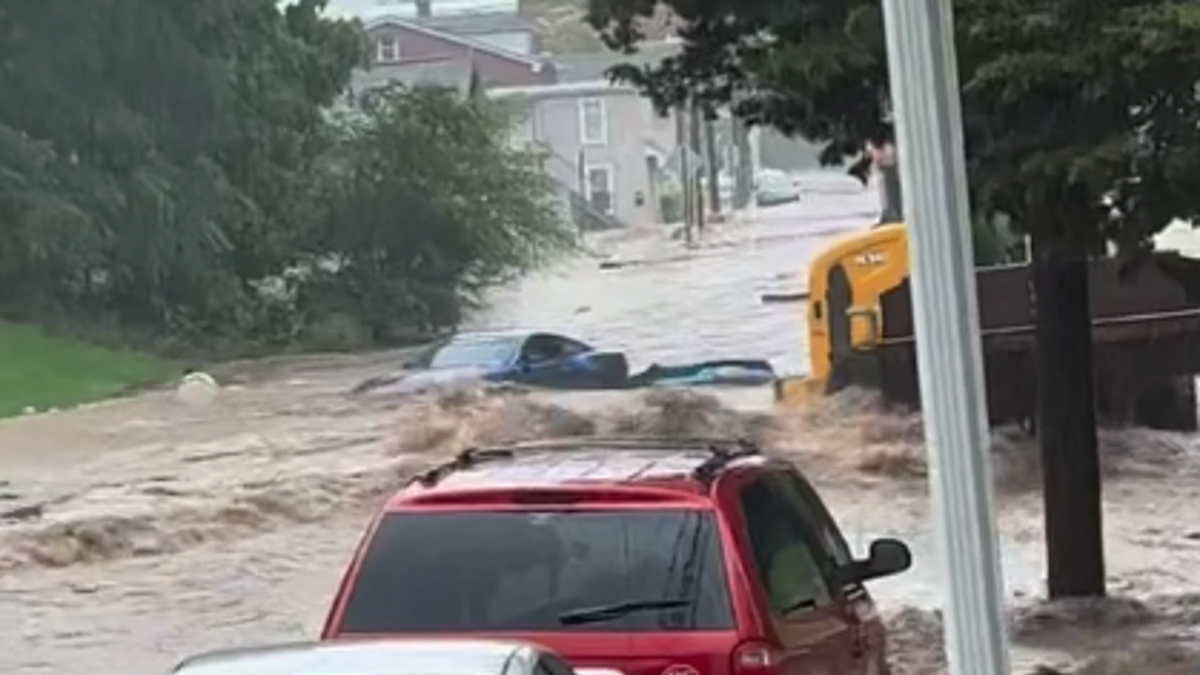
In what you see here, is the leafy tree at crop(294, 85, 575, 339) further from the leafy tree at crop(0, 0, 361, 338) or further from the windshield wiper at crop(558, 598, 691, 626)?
the windshield wiper at crop(558, 598, 691, 626)

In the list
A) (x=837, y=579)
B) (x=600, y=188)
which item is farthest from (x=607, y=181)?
(x=837, y=579)

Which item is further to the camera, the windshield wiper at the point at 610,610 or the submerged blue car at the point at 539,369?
the submerged blue car at the point at 539,369

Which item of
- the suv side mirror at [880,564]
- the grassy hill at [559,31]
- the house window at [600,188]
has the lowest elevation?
the suv side mirror at [880,564]

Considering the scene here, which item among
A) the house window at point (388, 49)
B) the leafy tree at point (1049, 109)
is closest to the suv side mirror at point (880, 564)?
the leafy tree at point (1049, 109)

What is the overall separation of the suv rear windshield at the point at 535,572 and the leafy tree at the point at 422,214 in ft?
117

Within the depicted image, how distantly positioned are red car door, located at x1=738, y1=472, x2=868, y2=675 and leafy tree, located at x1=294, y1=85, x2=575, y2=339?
35.0 meters

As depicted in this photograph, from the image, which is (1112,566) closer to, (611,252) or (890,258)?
(890,258)

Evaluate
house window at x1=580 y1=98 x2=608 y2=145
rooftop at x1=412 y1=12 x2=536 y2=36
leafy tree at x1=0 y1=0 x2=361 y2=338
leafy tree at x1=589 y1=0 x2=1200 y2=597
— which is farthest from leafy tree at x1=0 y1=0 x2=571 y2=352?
leafy tree at x1=589 y1=0 x2=1200 y2=597

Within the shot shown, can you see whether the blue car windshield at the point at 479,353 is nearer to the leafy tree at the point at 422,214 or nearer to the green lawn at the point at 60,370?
the leafy tree at the point at 422,214

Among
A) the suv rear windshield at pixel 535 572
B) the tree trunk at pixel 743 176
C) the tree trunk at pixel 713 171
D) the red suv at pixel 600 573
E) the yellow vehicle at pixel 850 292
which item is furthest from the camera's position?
the tree trunk at pixel 713 171

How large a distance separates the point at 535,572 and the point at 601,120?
122ft

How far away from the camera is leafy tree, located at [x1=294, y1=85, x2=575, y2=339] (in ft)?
144

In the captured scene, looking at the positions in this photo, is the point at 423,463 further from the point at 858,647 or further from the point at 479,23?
the point at 858,647

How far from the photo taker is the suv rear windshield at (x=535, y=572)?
781cm
